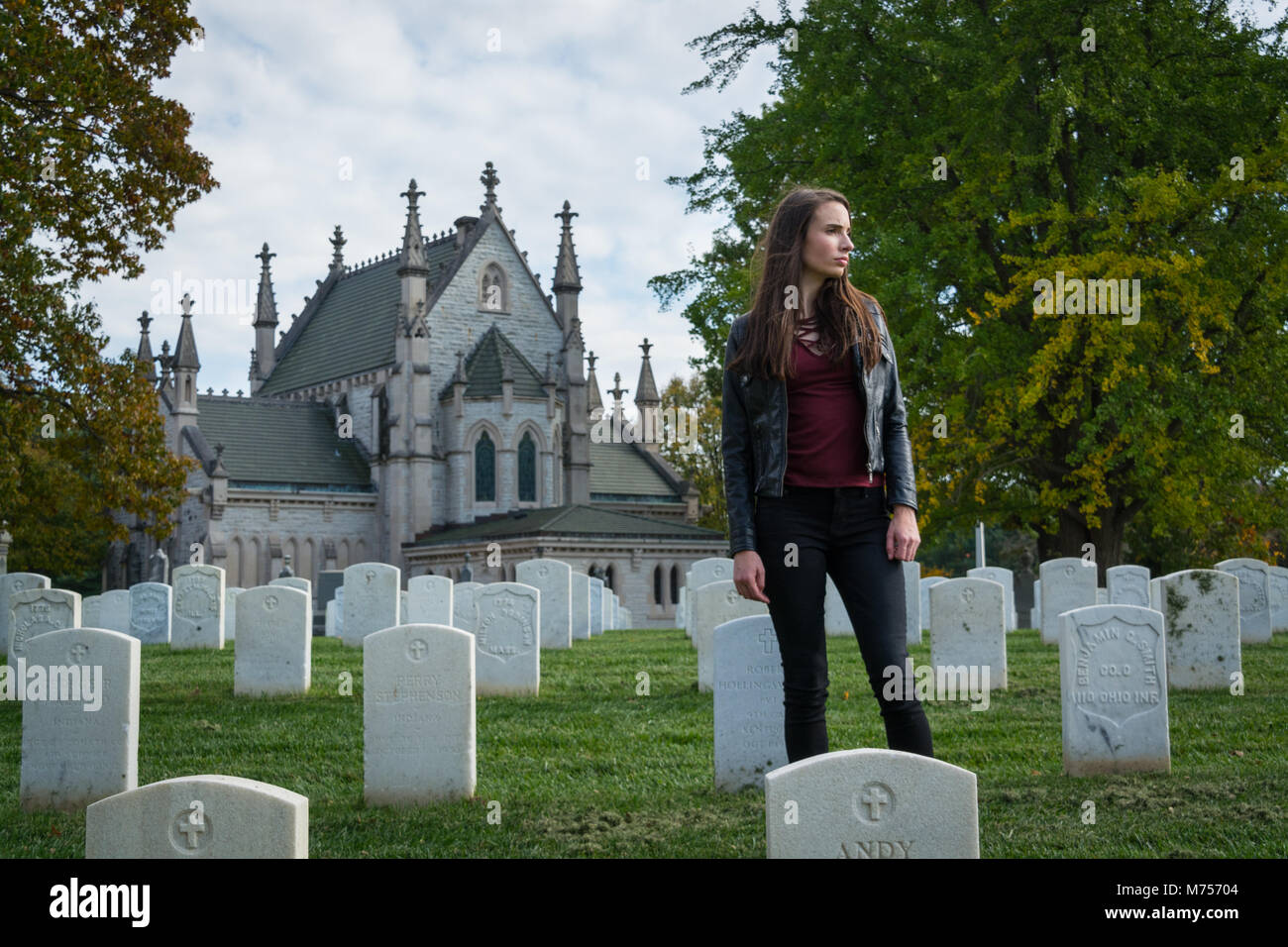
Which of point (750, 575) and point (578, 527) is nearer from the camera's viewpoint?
point (750, 575)

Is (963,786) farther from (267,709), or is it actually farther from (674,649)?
(674,649)

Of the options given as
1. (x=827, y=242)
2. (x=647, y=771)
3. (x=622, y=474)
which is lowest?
(x=647, y=771)

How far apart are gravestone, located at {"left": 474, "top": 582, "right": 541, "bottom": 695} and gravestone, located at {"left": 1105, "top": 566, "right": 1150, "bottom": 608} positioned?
25.6 ft

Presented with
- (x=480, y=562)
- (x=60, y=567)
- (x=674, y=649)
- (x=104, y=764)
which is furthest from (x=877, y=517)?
(x=60, y=567)

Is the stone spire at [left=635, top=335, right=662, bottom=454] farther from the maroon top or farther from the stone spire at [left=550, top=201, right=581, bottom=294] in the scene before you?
the maroon top

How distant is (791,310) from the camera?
4883 mm

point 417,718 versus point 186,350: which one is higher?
point 186,350

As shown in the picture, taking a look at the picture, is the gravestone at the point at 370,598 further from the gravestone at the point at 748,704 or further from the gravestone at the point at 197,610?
the gravestone at the point at 748,704

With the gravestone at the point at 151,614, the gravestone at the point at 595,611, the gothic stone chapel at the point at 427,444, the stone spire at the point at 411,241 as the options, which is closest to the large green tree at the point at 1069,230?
the gravestone at the point at 595,611

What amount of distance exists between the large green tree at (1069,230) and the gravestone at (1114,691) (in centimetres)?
1188

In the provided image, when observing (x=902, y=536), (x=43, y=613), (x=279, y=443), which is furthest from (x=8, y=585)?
(x=279, y=443)

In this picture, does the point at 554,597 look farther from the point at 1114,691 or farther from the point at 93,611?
the point at 1114,691

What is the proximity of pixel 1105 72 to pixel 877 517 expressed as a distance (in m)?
18.0

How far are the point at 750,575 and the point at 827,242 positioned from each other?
1.31 meters
